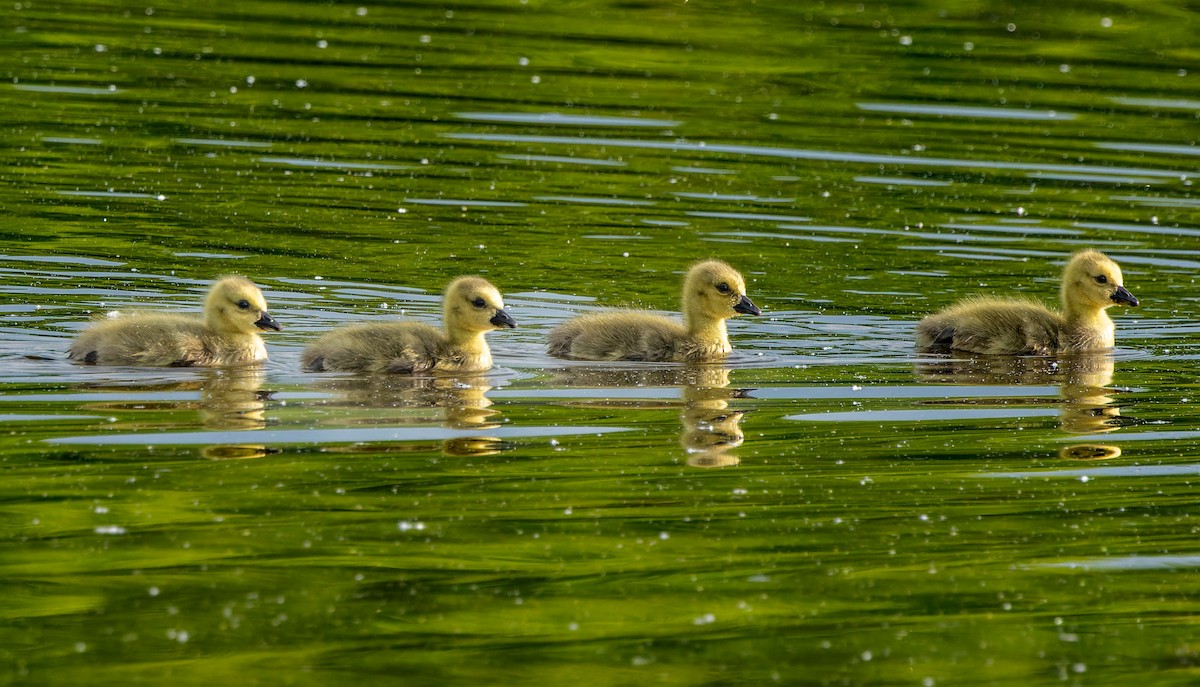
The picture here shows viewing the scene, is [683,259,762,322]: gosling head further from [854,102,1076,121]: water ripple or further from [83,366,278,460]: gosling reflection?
[854,102,1076,121]: water ripple

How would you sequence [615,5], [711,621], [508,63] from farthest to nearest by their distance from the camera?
[615,5] → [508,63] → [711,621]

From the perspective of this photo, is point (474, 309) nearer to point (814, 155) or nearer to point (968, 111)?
point (814, 155)

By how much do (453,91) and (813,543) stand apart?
1288 centimetres

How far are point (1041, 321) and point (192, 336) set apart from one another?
488 cm

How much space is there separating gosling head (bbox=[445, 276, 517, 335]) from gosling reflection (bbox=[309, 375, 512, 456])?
0.95ft

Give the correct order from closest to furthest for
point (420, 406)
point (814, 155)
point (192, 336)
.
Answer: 1. point (420, 406)
2. point (192, 336)
3. point (814, 155)

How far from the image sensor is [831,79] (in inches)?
850

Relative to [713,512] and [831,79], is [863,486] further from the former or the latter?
[831,79]

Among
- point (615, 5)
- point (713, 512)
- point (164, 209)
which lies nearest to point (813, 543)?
point (713, 512)

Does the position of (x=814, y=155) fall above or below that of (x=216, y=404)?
above

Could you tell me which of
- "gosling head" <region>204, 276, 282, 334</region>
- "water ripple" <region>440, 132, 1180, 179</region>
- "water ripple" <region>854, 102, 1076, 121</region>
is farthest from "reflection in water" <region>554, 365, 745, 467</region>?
"water ripple" <region>854, 102, 1076, 121</region>

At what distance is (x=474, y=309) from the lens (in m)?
11.2

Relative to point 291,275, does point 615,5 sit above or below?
above

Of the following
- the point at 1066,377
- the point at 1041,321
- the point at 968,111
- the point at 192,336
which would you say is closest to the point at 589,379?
the point at 192,336
